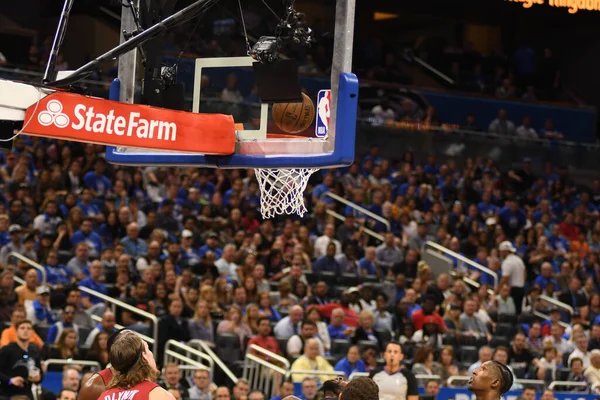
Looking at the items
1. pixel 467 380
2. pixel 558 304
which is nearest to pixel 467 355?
pixel 467 380

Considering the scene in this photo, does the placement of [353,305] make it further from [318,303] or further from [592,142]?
[592,142]

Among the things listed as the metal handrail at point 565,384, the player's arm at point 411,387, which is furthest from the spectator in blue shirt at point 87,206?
the metal handrail at point 565,384

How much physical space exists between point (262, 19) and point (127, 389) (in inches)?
121

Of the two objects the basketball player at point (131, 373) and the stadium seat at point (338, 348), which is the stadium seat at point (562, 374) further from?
the basketball player at point (131, 373)

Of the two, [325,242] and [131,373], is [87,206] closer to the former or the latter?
[325,242]

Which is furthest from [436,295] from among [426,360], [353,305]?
[426,360]

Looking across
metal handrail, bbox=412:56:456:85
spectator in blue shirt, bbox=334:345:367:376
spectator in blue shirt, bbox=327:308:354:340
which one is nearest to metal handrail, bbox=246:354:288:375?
spectator in blue shirt, bbox=334:345:367:376

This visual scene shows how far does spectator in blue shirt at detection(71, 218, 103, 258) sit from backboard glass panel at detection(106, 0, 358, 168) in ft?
24.0

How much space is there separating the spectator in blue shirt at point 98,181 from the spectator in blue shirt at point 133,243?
1.57 meters

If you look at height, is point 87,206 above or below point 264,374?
above

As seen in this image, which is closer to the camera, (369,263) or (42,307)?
(42,307)

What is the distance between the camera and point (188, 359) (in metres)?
12.6

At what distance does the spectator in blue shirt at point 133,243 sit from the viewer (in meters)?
15.1

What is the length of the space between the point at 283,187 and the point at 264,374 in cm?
601
